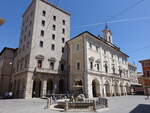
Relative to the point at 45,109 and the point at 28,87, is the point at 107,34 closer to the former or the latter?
the point at 28,87

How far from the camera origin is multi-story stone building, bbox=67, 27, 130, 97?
92.0 feet

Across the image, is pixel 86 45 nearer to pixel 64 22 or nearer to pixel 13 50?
pixel 64 22

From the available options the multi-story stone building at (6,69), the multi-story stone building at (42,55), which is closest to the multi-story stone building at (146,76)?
the multi-story stone building at (42,55)

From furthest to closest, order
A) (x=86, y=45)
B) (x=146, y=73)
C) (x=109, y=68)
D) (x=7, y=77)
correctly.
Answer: (x=146, y=73) < (x=7, y=77) < (x=109, y=68) < (x=86, y=45)

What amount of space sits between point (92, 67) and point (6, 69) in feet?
87.7

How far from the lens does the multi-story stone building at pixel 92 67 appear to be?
28.0 m

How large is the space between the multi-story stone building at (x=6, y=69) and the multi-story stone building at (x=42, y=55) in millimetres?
7171

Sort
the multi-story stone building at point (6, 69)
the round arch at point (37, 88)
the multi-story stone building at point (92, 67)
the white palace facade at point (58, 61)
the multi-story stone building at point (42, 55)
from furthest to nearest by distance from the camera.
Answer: the multi-story stone building at point (6, 69), the round arch at point (37, 88), the multi-story stone building at point (92, 67), the white palace facade at point (58, 61), the multi-story stone building at point (42, 55)

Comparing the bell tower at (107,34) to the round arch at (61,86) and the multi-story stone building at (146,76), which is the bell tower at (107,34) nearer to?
the multi-story stone building at (146,76)

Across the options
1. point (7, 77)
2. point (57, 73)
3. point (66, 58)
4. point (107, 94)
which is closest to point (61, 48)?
point (66, 58)

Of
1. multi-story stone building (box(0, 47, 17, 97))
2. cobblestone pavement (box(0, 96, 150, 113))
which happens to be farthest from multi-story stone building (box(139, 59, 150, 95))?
multi-story stone building (box(0, 47, 17, 97))

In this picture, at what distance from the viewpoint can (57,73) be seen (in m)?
30.9

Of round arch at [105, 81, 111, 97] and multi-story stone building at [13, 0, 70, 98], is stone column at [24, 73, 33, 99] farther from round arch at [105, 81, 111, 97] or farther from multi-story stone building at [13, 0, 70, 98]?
round arch at [105, 81, 111, 97]

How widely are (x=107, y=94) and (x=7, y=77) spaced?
29048 millimetres
